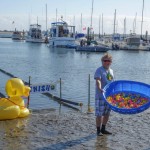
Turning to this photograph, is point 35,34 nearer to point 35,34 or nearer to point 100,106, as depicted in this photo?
point 35,34

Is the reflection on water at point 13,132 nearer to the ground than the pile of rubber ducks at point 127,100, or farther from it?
nearer to the ground

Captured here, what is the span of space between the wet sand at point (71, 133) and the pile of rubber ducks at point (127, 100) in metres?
0.64

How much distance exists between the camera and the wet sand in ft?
24.1

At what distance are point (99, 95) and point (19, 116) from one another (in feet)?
8.62

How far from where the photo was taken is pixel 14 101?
32.0 feet

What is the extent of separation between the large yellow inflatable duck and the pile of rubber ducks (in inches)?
99.7

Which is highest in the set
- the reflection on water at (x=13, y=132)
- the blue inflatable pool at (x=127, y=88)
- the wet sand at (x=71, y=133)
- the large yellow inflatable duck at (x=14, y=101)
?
the blue inflatable pool at (x=127, y=88)

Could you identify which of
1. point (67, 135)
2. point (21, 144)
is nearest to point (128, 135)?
point (67, 135)

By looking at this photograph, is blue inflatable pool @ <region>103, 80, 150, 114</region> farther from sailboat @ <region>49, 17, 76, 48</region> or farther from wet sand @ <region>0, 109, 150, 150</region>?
sailboat @ <region>49, 17, 76, 48</region>

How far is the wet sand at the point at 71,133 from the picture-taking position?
289 inches

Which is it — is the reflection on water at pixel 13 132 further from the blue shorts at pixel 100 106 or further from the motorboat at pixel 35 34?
the motorboat at pixel 35 34

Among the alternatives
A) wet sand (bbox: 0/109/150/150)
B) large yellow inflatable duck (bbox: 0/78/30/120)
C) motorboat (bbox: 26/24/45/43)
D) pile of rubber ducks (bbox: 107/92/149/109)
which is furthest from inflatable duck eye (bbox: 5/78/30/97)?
motorboat (bbox: 26/24/45/43)

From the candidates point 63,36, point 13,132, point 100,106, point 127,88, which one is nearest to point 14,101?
point 13,132

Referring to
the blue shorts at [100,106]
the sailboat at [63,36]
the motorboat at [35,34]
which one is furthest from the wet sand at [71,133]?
the motorboat at [35,34]
